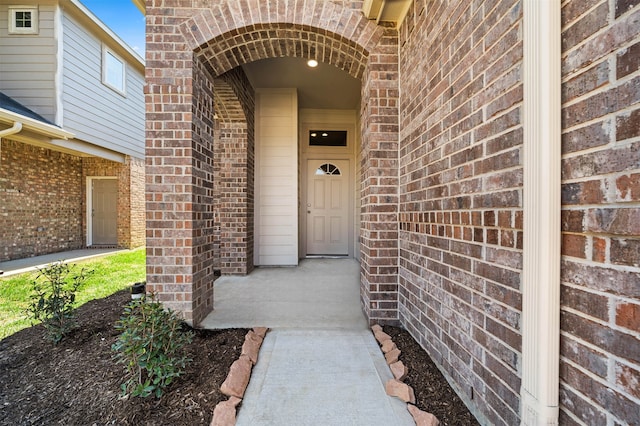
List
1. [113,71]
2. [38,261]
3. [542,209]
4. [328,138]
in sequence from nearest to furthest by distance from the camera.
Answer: [542,209], [38,261], [328,138], [113,71]

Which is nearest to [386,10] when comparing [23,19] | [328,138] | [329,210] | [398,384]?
[398,384]

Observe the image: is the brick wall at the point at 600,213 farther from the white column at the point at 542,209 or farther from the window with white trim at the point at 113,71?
the window with white trim at the point at 113,71

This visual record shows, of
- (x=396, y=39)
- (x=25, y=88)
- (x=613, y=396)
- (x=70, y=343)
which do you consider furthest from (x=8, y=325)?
(x=25, y=88)

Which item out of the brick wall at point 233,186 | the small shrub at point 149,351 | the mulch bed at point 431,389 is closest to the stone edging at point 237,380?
the small shrub at point 149,351

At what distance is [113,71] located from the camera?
6945 millimetres

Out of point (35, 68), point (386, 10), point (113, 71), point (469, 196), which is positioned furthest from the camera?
point (113, 71)

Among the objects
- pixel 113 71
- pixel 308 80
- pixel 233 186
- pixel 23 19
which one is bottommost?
pixel 233 186

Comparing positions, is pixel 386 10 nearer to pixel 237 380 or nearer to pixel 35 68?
pixel 237 380

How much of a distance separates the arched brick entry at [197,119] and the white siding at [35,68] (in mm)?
4743

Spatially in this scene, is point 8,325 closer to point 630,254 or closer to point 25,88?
point 630,254

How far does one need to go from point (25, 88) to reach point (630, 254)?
8139 millimetres

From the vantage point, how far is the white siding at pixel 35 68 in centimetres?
537

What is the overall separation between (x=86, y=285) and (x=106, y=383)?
2.83 meters

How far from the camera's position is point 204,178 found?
8.91 feet
